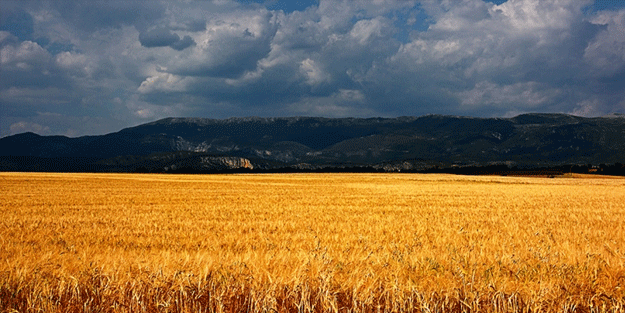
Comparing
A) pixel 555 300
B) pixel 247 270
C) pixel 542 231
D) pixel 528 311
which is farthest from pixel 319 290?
pixel 542 231

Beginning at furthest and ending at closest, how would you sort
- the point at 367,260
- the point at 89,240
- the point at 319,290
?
the point at 89,240
the point at 367,260
the point at 319,290

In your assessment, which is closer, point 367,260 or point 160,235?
point 367,260

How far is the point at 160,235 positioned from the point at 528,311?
37.7 ft

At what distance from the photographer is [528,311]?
6.86 meters

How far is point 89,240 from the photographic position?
537 inches

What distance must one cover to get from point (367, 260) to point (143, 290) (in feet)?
15.2

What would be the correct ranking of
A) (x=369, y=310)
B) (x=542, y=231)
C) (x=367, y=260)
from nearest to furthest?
(x=369, y=310) → (x=367, y=260) → (x=542, y=231)

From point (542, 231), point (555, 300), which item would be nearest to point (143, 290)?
point (555, 300)

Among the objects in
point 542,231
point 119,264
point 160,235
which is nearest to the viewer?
point 119,264

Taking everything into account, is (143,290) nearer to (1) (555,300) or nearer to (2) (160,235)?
(1) (555,300)

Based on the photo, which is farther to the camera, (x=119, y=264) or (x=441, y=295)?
(x=119, y=264)

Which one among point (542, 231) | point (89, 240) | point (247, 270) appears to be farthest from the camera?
point (542, 231)

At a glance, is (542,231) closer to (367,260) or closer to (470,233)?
(470,233)

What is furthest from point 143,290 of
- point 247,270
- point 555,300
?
point 555,300
